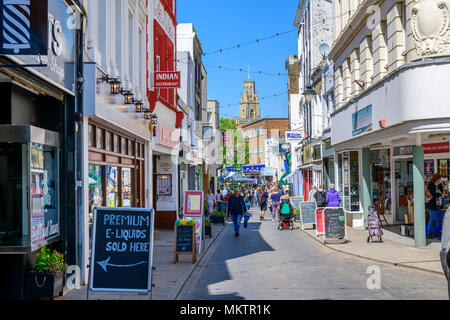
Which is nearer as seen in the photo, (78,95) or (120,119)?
(78,95)

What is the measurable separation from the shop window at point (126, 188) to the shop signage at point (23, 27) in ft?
26.8

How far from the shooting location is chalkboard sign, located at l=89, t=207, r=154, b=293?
8.34 m

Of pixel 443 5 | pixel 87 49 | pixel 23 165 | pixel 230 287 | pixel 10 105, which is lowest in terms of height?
pixel 230 287

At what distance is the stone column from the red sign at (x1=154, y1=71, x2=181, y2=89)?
8.24 metres

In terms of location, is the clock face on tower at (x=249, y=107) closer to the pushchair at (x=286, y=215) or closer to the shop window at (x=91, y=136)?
the pushchair at (x=286, y=215)

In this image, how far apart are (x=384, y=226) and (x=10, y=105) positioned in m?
16.5

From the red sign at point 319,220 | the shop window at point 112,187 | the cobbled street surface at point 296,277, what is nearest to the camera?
the cobbled street surface at point 296,277

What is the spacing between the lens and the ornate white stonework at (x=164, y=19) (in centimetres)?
2027

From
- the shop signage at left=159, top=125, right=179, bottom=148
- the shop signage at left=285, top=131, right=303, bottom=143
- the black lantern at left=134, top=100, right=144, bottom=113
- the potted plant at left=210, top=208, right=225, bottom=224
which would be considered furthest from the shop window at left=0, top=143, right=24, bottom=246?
the shop signage at left=285, top=131, right=303, bottom=143

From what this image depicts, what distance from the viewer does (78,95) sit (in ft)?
35.1

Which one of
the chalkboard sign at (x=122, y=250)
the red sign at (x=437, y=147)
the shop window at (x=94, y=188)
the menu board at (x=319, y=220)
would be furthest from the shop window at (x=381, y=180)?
the chalkboard sign at (x=122, y=250)

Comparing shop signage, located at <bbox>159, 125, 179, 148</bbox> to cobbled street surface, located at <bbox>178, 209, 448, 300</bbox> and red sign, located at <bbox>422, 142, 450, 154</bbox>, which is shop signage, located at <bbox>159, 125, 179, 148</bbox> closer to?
cobbled street surface, located at <bbox>178, 209, 448, 300</bbox>

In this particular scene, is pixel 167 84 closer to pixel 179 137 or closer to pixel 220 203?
pixel 179 137

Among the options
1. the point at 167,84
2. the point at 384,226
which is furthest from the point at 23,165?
the point at 384,226
